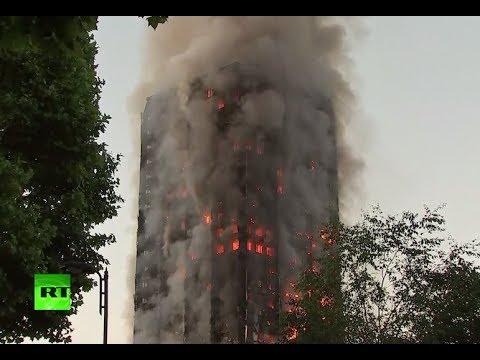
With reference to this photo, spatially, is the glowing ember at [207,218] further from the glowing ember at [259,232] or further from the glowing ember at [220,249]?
the glowing ember at [259,232]

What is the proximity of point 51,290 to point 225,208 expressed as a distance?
355ft

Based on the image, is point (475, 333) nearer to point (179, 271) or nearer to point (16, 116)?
point (16, 116)

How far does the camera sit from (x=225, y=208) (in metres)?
123

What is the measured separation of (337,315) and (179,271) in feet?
312

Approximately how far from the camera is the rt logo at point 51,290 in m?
14.7

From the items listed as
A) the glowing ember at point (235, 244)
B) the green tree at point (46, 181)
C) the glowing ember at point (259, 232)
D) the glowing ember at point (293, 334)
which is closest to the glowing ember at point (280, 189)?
the glowing ember at point (259, 232)

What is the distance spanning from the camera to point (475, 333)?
29.3 meters

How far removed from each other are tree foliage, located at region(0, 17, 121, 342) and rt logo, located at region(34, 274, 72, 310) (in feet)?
1.74

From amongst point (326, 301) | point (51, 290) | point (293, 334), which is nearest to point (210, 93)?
point (293, 334)

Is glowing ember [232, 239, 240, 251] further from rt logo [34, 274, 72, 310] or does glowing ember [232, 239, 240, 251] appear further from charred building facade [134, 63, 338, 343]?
rt logo [34, 274, 72, 310]

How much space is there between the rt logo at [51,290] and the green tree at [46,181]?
56 cm

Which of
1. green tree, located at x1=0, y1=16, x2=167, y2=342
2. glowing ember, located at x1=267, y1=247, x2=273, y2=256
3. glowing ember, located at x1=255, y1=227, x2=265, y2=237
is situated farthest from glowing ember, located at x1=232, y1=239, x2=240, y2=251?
green tree, located at x1=0, y1=16, x2=167, y2=342

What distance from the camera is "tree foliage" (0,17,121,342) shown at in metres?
15.0
